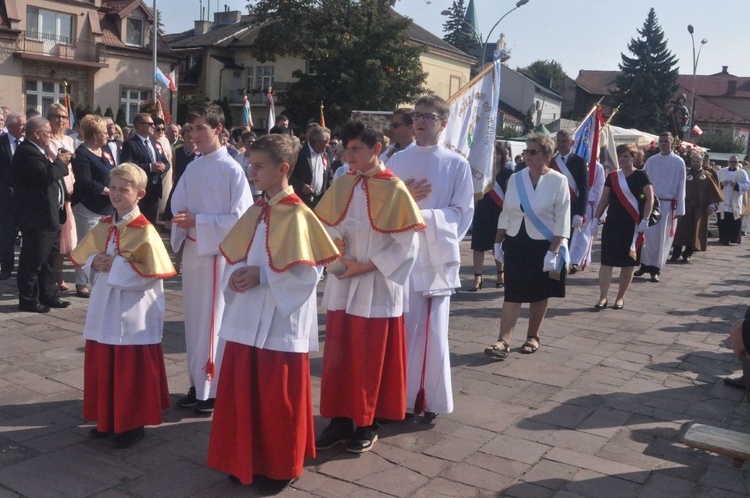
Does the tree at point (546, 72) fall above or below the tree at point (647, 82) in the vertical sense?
above

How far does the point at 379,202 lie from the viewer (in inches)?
174

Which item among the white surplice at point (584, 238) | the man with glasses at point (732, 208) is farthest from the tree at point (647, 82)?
the white surplice at point (584, 238)

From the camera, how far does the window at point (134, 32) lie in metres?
42.9

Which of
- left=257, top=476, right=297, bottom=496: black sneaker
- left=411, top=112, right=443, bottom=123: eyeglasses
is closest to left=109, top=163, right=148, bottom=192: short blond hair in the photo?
left=411, top=112, right=443, bottom=123: eyeglasses

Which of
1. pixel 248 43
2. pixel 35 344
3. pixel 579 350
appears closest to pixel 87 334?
pixel 35 344

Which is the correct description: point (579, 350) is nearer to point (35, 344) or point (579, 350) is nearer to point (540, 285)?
point (540, 285)

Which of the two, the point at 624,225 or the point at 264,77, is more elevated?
the point at 264,77

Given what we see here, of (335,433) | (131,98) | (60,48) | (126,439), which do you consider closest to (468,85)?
(335,433)

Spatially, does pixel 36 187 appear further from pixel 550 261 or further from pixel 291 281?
pixel 550 261

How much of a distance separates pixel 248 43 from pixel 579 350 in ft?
162

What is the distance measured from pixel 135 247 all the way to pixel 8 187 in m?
5.42

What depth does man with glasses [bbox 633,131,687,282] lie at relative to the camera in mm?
11969

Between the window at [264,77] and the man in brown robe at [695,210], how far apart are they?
40172 millimetres

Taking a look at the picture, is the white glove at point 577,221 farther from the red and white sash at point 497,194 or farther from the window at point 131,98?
the window at point 131,98
